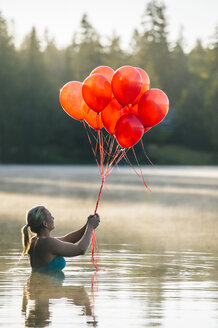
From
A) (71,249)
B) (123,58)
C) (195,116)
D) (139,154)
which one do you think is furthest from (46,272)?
(123,58)

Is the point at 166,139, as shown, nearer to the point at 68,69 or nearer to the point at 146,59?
the point at 68,69

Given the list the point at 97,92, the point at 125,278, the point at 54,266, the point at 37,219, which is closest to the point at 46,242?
the point at 37,219

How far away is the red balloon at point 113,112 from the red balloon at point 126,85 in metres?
0.34

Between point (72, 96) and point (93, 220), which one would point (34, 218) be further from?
point (72, 96)

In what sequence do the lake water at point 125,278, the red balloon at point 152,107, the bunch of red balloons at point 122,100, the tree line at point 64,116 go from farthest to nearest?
the tree line at point 64,116 < the red balloon at point 152,107 < the bunch of red balloons at point 122,100 < the lake water at point 125,278

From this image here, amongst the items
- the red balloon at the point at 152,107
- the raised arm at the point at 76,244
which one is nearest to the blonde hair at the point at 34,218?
the raised arm at the point at 76,244

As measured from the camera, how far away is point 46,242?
9820 millimetres

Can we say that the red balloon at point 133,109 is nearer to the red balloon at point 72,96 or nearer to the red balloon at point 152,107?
the red balloon at point 152,107

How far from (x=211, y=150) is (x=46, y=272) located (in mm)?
86027

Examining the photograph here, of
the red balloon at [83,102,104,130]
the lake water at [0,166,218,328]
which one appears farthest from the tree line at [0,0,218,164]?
the red balloon at [83,102,104,130]

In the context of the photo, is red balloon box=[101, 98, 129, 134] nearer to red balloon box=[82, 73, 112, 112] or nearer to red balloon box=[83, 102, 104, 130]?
red balloon box=[83, 102, 104, 130]

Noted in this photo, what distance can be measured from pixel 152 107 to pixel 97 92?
0.79 metres

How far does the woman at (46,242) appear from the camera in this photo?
31.8 ft

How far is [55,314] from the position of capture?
7.78 meters
